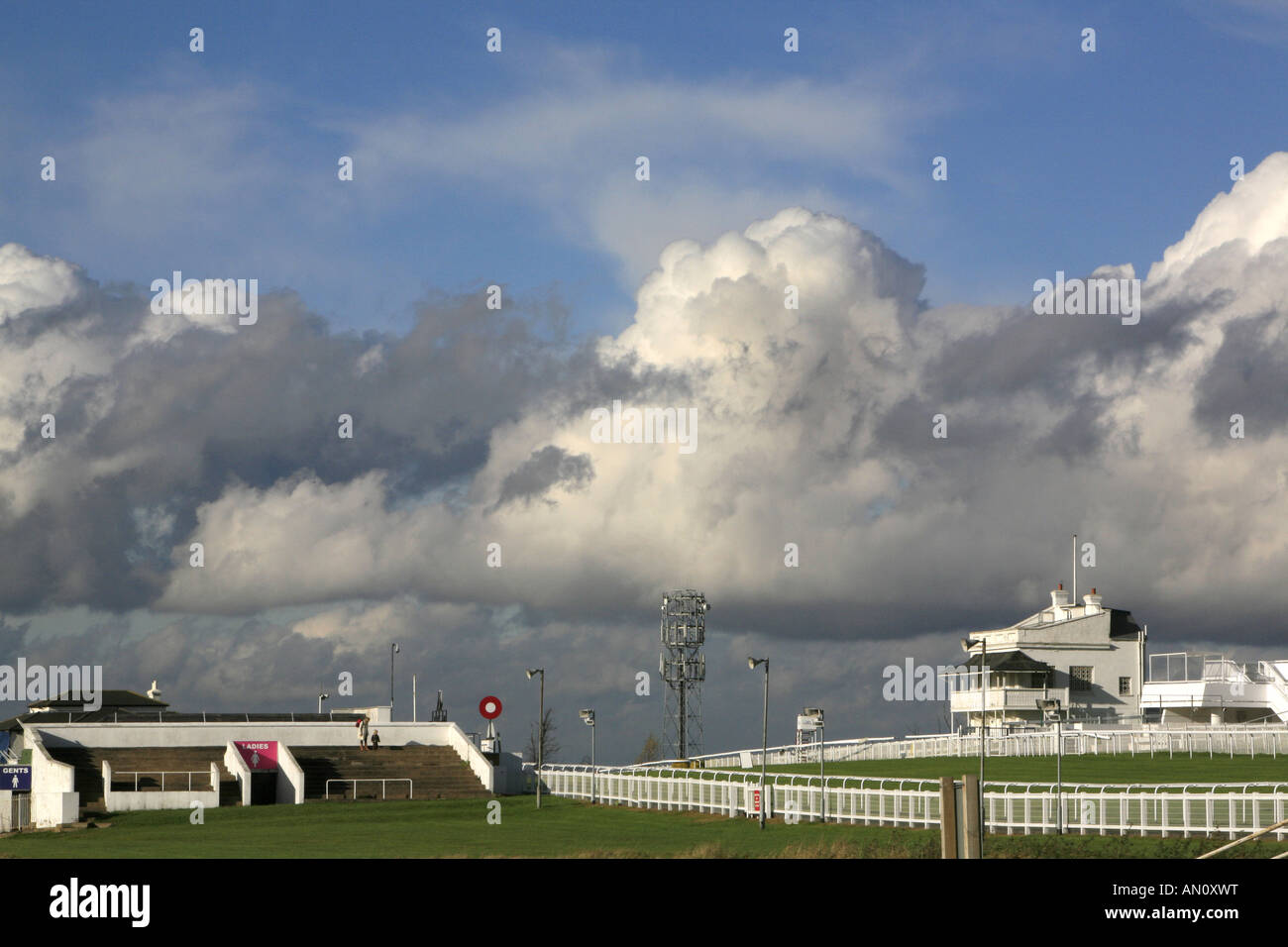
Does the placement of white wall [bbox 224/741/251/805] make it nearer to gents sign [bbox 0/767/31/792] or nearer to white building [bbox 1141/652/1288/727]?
gents sign [bbox 0/767/31/792]

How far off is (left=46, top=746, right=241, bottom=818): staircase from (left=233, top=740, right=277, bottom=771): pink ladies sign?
2.90 feet

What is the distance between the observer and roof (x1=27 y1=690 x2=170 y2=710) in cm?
7425

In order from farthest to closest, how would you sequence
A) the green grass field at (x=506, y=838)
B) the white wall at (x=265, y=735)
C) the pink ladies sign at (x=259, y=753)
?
the white wall at (x=265, y=735)
the pink ladies sign at (x=259, y=753)
the green grass field at (x=506, y=838)

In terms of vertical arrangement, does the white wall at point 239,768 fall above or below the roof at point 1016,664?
below

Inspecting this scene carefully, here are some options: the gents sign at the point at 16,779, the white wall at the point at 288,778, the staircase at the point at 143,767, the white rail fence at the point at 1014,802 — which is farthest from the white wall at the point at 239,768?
the white rail fence at the point at 1014,802

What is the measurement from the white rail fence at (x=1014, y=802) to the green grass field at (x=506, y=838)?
0.78m

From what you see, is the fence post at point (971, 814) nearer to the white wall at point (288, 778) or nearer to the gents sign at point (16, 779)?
the gents sign at point (16, 779)

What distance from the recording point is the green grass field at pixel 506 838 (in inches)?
1095

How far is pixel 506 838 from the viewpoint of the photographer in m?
35.2

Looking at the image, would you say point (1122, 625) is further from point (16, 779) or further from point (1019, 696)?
point (16, 779)

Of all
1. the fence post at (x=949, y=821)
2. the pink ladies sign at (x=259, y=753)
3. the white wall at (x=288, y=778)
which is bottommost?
the white wall at (x=288, y=778)

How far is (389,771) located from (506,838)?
20528 millimetres
